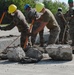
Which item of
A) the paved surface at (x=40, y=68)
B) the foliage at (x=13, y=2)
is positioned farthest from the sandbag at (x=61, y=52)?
the foliage at (x=13, y=2)

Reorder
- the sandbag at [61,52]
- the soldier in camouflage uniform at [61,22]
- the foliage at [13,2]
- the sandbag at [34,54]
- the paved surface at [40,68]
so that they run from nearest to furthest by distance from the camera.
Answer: the paved surface at [40,68]
the sandbag at [61,52]
the sandbag at [34,54]
the soldier in camouflage uniform at [61,22]
the foliage at [13,2]

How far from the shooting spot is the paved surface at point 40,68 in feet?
27.2

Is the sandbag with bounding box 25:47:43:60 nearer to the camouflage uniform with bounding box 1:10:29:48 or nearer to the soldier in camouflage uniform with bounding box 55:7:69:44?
the camouflage uniform with bounding box 1:10:29:48

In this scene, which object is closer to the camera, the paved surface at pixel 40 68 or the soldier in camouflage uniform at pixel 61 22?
the paved surface at pixel 40 68

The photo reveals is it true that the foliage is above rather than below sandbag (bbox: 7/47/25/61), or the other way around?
below

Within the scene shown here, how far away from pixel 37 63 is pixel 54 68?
36.3 inches

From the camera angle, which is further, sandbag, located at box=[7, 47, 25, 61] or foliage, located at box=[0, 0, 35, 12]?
foliage, located at box=[0, 0, 35, 12]

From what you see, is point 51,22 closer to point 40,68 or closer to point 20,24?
point 20,24

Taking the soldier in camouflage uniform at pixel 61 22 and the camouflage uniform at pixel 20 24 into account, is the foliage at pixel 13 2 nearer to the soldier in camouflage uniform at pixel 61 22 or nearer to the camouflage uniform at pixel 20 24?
the soldier in camouflage uniform at pixel 61 22

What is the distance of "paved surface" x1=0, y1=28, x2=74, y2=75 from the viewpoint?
829 cm

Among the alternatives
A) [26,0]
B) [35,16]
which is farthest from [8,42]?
[26,0]

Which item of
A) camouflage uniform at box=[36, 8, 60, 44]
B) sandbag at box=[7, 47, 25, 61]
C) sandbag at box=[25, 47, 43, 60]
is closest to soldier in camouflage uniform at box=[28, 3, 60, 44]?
camouflage uniform at box=[36, 8, 60, 44]

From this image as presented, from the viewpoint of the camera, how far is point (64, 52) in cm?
976

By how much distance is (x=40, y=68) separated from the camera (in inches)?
351
